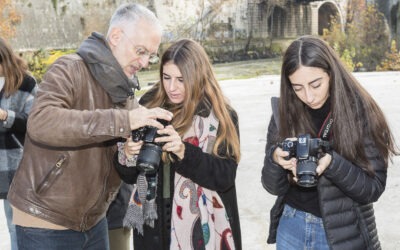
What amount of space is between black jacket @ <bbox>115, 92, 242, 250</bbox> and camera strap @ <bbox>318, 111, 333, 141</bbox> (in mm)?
410

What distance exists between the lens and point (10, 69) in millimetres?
3029

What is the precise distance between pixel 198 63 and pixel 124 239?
1.05m

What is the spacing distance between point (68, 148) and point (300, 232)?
1.00 m

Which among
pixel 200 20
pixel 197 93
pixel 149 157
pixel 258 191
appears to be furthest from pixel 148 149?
pixel 200 20

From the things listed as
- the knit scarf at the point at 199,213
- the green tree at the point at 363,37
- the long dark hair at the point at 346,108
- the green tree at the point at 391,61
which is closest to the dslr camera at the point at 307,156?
the long dark hair at the point at 346,108

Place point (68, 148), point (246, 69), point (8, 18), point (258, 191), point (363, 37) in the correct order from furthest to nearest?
1. point (363, 37)
2. point (246, 69)
3. point (8, 18)
4. point (258, 191)
5. point (68, 148)

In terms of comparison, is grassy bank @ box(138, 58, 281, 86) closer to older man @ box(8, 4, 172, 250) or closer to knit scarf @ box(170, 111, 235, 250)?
knit scarf @ box(170, 111, 235, 250)

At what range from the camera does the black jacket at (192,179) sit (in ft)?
6.72

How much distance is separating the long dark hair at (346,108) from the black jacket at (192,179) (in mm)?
340

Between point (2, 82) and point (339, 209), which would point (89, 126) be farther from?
point (2, 82)

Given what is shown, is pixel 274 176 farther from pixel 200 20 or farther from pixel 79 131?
pixel 200 20

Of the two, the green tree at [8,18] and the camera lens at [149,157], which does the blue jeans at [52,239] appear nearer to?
the camera lens at [149,157]

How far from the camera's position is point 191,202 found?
218 centimetres

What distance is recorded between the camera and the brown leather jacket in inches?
66.1
